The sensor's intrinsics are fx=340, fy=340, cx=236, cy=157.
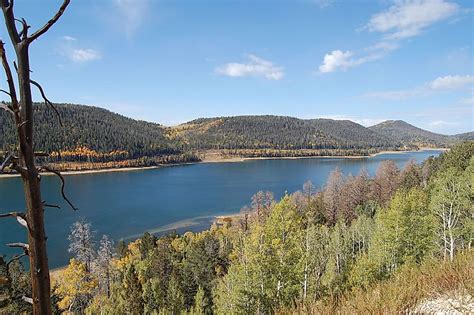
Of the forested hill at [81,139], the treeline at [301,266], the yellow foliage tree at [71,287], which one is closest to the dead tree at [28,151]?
the treeline at [301,266]

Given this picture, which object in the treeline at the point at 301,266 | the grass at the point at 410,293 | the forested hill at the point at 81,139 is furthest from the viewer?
the forested hill at the point at 81,139

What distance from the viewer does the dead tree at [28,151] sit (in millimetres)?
1397

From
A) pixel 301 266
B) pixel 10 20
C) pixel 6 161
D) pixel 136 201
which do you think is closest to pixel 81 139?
pixel 136 201

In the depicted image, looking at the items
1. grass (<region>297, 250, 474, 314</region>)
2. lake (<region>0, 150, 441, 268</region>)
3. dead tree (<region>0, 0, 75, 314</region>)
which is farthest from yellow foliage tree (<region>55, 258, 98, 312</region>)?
dead tree (<region>0, 0, 75, 314</region>)

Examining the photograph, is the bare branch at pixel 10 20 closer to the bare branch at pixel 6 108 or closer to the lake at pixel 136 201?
the bare branch at pixel 6 108

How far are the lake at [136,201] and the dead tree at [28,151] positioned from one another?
121 ft

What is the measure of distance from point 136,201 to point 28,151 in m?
67.8

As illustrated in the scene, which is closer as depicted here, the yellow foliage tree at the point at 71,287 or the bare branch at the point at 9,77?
the bare branch at the point at 9,77

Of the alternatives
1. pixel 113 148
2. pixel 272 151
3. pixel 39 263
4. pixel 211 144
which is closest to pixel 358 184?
pixel 39 263

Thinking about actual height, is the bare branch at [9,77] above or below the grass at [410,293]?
above

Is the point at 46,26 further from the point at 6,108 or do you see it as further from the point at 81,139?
the point at 81,139

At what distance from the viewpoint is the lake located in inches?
1763

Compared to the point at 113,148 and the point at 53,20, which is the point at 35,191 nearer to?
the point at 53,20

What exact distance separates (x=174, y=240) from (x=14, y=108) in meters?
34.1
